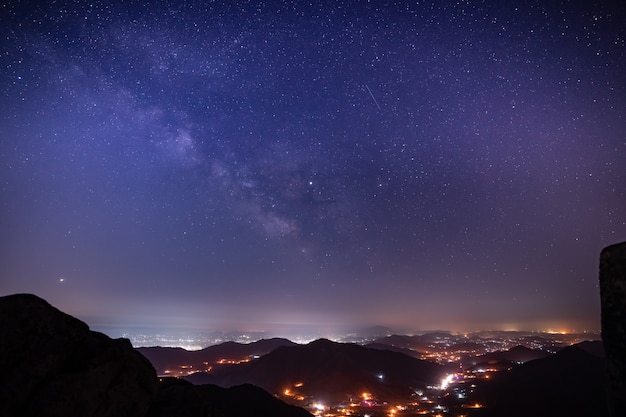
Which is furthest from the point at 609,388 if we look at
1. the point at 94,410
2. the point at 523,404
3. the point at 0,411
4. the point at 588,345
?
the point at 588,345

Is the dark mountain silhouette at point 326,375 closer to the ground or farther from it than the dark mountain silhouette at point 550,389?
closer to the ground

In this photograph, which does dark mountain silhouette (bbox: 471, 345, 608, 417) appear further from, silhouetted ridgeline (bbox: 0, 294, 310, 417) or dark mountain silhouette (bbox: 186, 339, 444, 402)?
silhouetted ridgeline (bbox: 0, 294, 310, 417)

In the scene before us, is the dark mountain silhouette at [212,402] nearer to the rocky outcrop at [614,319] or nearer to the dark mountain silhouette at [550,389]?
the rocky outcrop at [614,319]

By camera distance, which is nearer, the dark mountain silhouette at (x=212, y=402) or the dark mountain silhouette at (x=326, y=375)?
the dark mountain silhouette at (x=212, y=402)

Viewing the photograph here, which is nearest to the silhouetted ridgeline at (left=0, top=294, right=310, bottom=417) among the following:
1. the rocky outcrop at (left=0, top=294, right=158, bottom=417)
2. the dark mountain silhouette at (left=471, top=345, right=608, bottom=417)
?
the rocky outcrop at (left=0, top=294, right=158, bottom=417)

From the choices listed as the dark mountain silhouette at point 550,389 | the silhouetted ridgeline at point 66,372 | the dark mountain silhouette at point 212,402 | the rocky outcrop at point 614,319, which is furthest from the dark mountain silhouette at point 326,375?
the rocky outcrop at point 614,319

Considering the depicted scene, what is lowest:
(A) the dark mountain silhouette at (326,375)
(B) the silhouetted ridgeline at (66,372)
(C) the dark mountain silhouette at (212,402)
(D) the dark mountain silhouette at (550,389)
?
(A) the dark mountain silhouette at (326,375)
